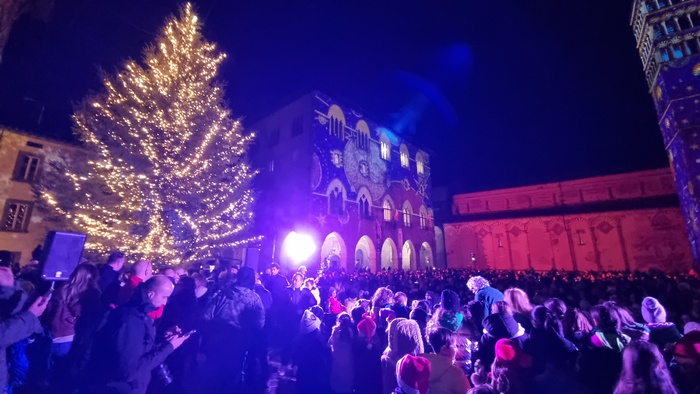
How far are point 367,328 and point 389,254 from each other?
26580 millimetres

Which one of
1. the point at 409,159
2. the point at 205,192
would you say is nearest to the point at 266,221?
the point at 205,192

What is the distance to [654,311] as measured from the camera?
4539mm

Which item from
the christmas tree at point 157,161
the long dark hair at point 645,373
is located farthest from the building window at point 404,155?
the long dark hair at point 645,373

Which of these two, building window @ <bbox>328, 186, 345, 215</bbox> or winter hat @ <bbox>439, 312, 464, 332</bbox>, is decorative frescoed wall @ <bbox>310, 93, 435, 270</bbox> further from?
winter hat @ <bbox>439, 312, 464, 332</bbox>

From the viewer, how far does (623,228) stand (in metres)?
28.5

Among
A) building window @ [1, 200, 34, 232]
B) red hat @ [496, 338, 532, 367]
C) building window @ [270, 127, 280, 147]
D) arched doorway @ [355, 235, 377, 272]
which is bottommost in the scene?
red hat @ [496, 338, 532, 367]

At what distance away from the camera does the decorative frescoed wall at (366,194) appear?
2373 centimetres

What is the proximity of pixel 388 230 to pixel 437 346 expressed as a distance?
86.9ft

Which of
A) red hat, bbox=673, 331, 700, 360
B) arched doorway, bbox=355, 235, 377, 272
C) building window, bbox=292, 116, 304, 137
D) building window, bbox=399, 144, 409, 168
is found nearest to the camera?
red hat, bbox=673, 331, 700, 360

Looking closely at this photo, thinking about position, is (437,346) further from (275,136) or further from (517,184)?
(517,184)

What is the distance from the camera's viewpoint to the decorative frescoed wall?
23.7 meters

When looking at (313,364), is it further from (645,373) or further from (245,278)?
(645,373)

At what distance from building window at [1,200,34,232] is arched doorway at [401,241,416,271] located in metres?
28.6

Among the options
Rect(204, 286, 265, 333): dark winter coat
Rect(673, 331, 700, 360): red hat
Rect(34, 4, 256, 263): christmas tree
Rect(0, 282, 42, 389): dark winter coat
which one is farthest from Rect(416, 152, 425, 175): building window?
Rect(0, 282, 42, 389): dark winter coat
